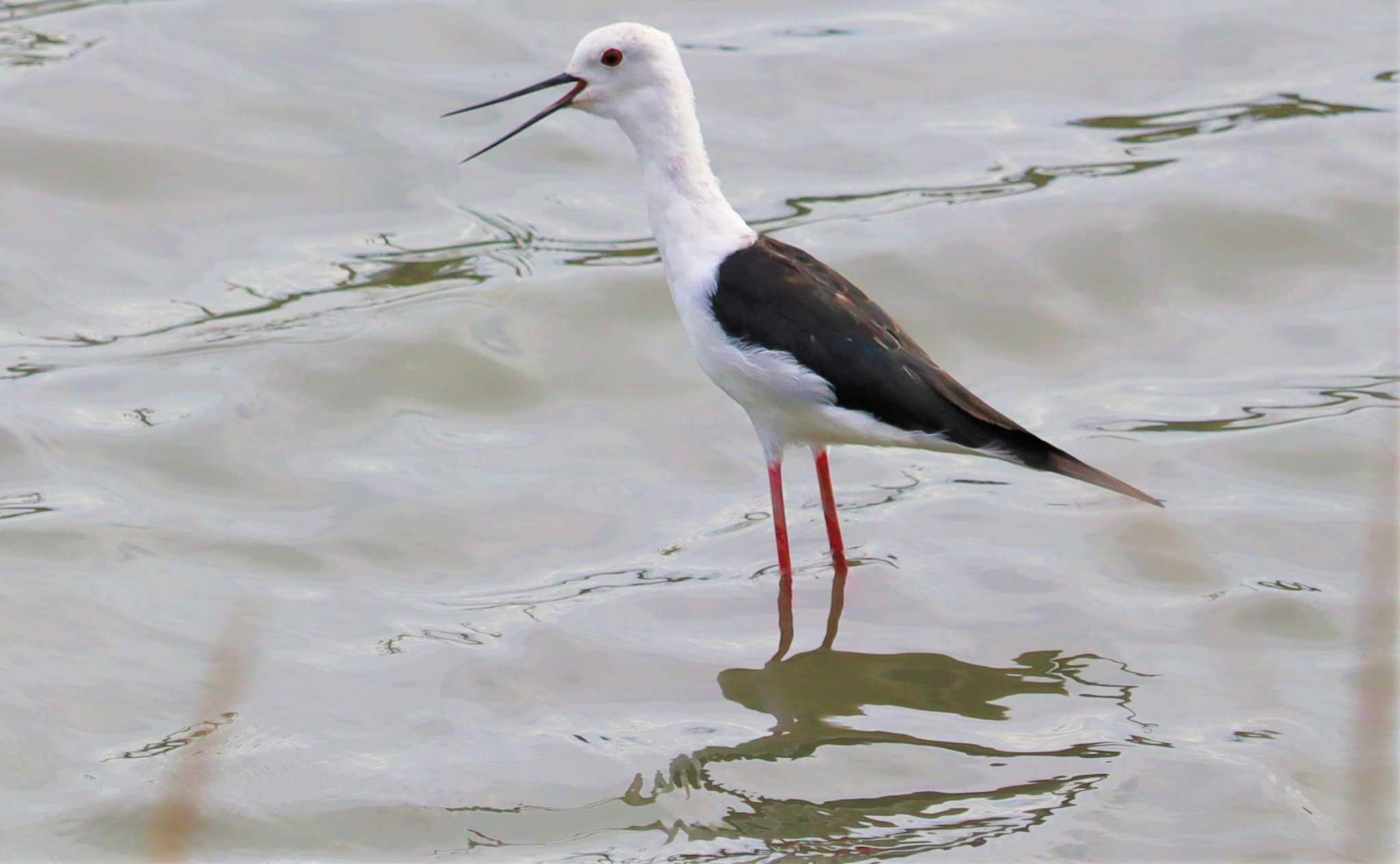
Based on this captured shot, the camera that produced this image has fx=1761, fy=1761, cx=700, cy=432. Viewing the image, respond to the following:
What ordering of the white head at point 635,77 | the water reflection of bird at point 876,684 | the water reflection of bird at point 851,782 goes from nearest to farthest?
the water reflection of bird at point 851,782, the water reflection of bird at point 876,684, the white head at point 635,77

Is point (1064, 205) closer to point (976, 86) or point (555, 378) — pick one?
point (976, 86)

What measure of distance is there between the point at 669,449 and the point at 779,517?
1.27 m

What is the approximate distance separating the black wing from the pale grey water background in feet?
1.61

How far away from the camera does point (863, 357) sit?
5.73 m

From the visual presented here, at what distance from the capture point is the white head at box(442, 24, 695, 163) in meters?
6.25

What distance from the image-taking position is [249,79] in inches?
393

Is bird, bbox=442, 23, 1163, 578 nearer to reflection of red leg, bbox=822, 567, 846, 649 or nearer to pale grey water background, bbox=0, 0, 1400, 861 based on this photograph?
reflection of red leg, bbox=822, 567, 846, 649

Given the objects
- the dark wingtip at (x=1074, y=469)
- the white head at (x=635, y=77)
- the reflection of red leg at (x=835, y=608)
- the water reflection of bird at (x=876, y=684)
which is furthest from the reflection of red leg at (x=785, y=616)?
the white head at (x=635, y=77)

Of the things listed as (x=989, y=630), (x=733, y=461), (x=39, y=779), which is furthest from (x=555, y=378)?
(x=39, y=779)

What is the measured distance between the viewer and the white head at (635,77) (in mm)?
6250

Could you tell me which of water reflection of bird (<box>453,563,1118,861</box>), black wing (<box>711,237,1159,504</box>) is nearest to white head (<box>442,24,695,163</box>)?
black wing (<box>711,237,1159,504</box>)

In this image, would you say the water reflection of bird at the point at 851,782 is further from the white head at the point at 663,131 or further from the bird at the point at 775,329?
the white head at the point at 663,131

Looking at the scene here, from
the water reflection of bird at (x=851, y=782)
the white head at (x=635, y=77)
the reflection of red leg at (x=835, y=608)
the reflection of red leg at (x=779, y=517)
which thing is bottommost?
the water reflection of bird at (x=851, y=782)

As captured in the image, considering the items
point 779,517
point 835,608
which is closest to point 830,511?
point 779,517
